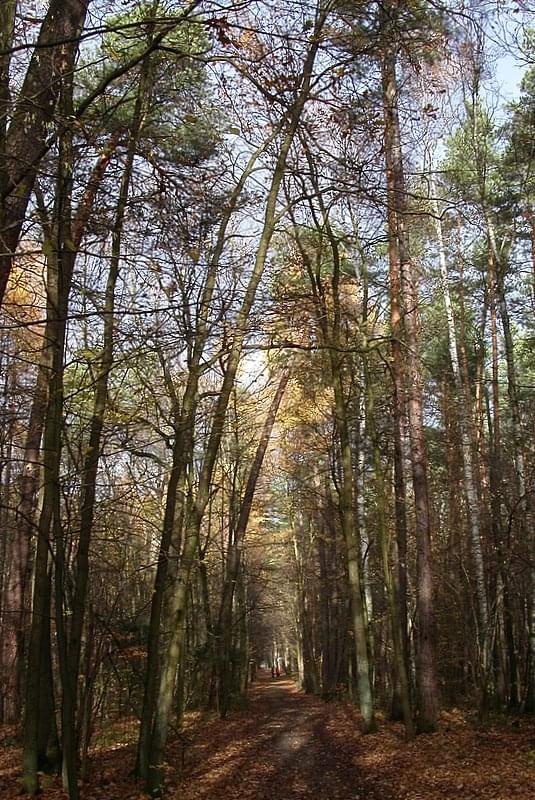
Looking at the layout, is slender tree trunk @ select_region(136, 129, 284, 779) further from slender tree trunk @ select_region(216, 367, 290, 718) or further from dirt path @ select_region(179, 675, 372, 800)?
slender tree trunk @ select_region(216, 367, 290, 718)

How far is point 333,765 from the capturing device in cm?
944

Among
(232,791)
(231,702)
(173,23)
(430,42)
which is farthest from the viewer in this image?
(231,702)

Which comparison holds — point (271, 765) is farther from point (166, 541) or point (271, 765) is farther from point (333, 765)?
point (166, 541)

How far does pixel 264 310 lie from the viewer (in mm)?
6262

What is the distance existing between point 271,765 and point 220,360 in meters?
6.16

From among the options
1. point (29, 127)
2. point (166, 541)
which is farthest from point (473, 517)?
point (29, 127)

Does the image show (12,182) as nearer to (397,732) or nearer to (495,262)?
(397,732)

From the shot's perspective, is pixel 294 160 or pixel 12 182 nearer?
pixel 12 182

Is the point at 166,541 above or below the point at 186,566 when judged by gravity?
above

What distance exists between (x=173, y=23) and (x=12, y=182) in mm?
1202

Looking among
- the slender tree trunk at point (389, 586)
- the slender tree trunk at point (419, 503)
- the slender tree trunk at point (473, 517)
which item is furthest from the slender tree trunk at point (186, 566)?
the slender tree trunk at point (473, 517)

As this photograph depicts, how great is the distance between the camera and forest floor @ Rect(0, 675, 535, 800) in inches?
291

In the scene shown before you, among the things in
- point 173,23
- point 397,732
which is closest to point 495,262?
point 397,732

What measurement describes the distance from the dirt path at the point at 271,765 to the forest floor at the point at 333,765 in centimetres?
2
